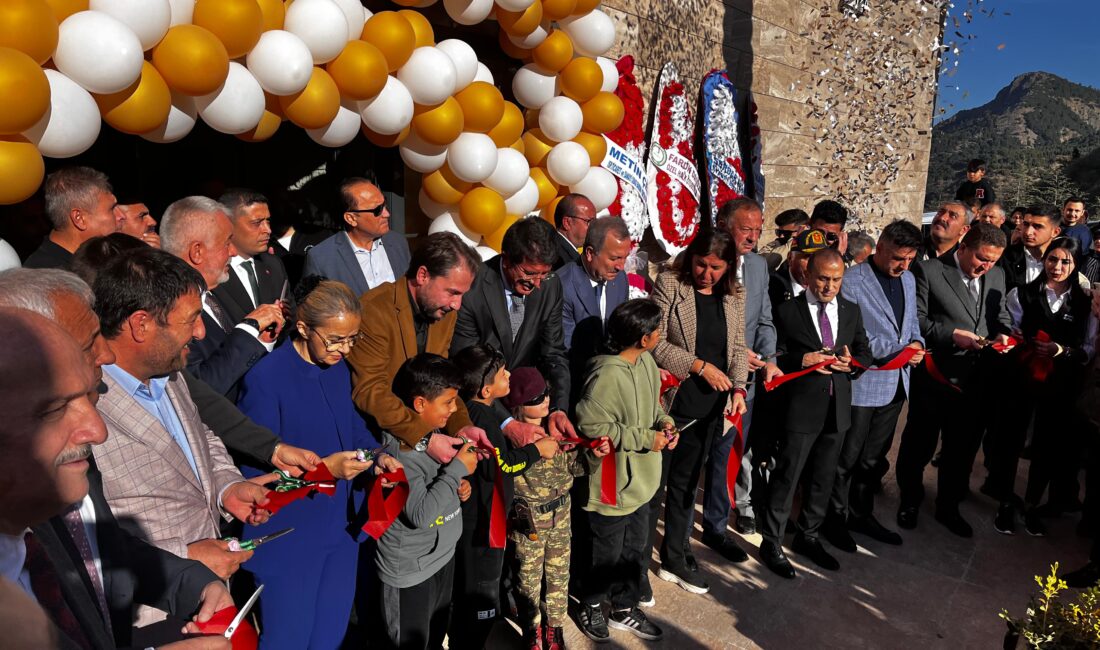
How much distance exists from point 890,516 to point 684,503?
1889 millimetres

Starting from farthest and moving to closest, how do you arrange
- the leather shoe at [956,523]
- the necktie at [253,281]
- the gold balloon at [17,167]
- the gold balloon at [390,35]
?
the leather shoe at [956,523] < the gold balloon at [390,35] < the necktie at [253,281] < the gold balloon at [17,167]

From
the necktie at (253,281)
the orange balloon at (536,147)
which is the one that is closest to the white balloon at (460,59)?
the orange balloon at (536,147)

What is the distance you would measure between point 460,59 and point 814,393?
2814 mm

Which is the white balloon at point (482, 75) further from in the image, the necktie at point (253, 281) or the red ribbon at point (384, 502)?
the red ribbon at point (384, 502)

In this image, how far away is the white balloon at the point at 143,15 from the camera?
8.33ft

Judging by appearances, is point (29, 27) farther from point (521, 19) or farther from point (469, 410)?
point (521, 19)

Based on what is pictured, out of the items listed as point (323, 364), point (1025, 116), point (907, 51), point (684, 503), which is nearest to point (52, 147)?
point (323, 364)

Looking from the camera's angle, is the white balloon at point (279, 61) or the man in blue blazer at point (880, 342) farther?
the man in blue blazer at point (880, 342)

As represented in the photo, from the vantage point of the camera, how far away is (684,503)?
3.72 m

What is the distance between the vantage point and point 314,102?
336cm

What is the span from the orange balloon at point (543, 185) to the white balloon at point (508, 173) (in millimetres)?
346

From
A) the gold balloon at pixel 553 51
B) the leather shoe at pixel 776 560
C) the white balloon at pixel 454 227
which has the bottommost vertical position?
the leather shoe at pixel 776 560

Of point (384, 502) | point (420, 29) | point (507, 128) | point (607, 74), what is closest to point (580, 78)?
point (607, 74)

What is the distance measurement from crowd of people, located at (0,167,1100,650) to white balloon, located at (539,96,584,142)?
719 millimetres
